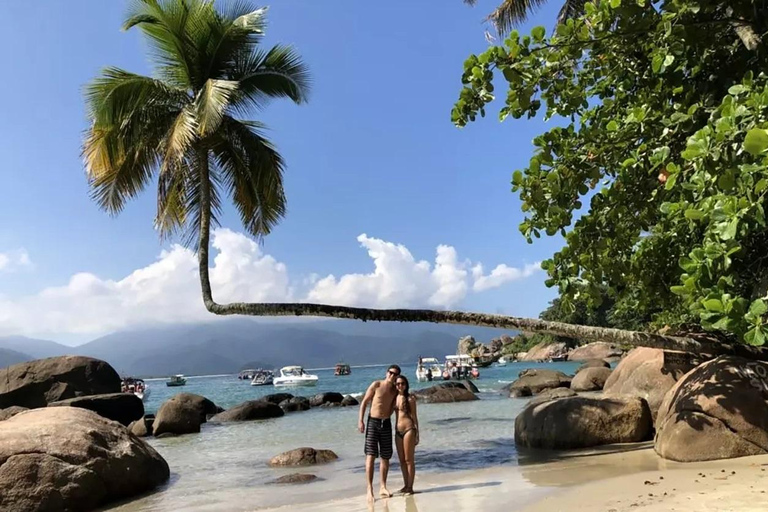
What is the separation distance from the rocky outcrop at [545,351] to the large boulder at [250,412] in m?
65.9

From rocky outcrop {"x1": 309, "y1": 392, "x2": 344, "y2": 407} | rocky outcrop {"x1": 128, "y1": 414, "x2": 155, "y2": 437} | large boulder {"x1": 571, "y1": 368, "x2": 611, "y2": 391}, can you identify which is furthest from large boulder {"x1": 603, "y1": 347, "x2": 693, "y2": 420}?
rocky outcrop {"x1": 309, "y1": 392, "x2": 344, "y2": 407}

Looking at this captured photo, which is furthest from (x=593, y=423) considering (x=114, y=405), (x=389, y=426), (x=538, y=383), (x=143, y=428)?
(x=114, y=405)

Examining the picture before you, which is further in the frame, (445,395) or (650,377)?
(445,395)

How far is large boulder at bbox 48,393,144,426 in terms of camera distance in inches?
893

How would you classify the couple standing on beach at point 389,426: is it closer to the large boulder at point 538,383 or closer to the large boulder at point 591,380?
the large boulder at point 591,380

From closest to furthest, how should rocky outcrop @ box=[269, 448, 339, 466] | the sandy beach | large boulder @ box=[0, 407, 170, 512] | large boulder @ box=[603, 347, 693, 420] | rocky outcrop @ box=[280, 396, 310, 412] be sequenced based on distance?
the sandy beach < large boulder @ box=[0, 407, 170, 512] < large boulder @ box=[603, 347, 693, 420] < rocky outcrop @ box=[269, 448, 339, 466] < rocky outcrop @ box=[280, 396, 310, 412]

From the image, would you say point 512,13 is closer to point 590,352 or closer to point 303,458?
point 303,458

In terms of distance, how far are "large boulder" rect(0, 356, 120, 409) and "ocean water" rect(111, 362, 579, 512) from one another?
640 cm

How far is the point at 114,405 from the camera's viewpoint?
23969mm

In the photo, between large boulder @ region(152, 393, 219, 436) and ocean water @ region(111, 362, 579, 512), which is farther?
large boulder @ region(152, 393, 219, 436)

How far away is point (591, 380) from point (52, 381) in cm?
2330

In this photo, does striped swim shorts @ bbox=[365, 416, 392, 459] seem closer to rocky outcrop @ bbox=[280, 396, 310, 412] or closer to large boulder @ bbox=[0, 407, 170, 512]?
large boulder @ bbox=[0, 407, 170, 512]

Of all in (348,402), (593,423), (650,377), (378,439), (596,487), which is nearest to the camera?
(596,487)

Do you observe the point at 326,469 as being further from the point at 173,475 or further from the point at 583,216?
the point at 583,216
